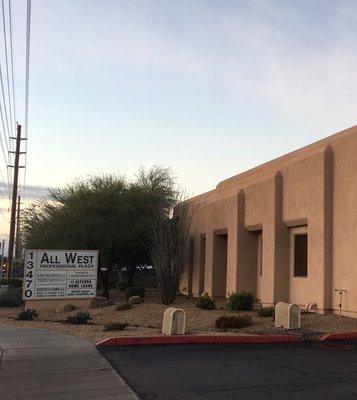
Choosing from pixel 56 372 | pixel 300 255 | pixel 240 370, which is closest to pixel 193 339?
pixel 240 370

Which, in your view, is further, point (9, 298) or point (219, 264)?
point (219, 264)

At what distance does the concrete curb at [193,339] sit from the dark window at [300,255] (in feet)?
24.5

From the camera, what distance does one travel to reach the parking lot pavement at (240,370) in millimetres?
8164

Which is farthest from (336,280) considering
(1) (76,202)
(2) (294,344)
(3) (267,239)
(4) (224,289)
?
(1) (76,202)

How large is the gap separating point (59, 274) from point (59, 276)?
0.08 metres

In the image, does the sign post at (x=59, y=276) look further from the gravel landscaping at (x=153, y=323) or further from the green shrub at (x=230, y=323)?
the green shrub at (x=230, y=323)

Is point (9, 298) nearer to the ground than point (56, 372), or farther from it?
farther from it

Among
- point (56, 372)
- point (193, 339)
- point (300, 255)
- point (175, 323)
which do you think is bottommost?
point (56, 372)

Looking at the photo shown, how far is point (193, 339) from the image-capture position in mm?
12758

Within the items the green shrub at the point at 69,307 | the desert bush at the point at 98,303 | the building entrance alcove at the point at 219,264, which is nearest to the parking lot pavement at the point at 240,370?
the green shrub at the point at 69,307

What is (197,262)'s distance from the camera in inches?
1248

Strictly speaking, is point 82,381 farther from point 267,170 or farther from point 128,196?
point 128,196

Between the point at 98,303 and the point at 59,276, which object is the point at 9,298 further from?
the point at 98,303

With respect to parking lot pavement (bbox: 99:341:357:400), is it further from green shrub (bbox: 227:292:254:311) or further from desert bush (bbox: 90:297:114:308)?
desert bush (bbox: 90:297:114:308)
